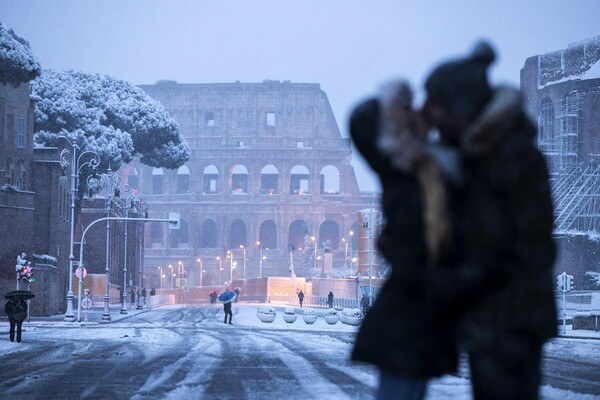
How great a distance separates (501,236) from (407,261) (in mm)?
342

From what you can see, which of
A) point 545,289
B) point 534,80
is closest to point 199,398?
point 545,289

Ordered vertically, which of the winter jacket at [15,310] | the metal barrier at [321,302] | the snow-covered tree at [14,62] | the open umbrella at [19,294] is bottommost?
the metal barrier at [321,302]

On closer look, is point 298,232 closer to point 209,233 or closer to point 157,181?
point 209,233

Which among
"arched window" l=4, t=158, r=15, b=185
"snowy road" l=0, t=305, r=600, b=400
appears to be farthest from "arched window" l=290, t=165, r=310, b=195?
"snowy road" l=0, t=305, r=600, b=400

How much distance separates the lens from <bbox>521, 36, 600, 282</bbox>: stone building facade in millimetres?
70812

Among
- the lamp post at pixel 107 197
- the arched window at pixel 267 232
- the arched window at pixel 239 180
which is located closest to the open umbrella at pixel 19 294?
the lamp post at pixel 107 197

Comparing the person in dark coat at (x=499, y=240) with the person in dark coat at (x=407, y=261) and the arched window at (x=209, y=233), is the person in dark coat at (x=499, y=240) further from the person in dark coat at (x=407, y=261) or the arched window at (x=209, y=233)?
the arched window at (x=209, y=233)

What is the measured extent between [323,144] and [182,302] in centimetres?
4578

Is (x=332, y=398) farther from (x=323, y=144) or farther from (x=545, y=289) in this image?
(x=323, y=144)

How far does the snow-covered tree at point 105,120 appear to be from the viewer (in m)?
78.2

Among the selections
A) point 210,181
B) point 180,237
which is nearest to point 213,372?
point 180,237

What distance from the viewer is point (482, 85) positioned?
155 inches

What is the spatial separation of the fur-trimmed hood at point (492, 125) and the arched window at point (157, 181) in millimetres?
140923

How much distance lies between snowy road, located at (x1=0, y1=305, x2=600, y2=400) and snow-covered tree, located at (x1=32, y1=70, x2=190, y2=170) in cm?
5412
